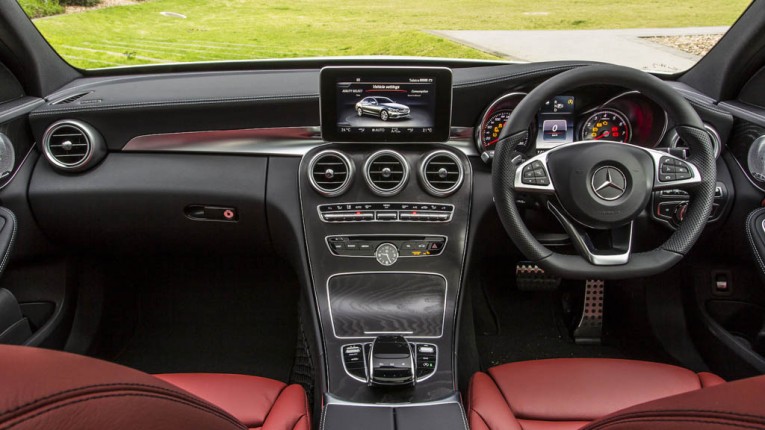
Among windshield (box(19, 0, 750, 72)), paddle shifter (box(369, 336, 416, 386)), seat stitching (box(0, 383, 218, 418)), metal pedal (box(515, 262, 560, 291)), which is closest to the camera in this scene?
seat stitching (box(0, 383, 218, 418))

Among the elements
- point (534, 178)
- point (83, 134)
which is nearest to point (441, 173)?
point (534, 178)

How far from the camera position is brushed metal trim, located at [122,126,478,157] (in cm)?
228

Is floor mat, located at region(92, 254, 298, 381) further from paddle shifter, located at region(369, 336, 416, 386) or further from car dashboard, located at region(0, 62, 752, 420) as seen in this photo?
paddle shifter, located at region(369, 336, 416, 386)

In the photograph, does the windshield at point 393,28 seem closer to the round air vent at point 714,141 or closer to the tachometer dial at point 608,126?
the tachometer dial at point 608,126

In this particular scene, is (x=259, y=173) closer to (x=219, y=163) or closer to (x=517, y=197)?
(x=219, y=163)

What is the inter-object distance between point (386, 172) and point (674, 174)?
924 millimetres

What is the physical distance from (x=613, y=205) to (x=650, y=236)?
739 mm

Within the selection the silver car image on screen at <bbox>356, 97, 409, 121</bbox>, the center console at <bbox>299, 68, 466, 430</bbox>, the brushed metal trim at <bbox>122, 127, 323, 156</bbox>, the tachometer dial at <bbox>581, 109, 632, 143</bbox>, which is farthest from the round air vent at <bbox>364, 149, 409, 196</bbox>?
the tachometer dial at <bbox>581, 109, 632, 143</bbox>

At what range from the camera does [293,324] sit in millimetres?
2975

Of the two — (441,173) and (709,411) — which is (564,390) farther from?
(709,411)

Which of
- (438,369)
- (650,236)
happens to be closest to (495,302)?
(650,236)

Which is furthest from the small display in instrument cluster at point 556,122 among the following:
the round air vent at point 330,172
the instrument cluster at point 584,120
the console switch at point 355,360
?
the console switch at point 355,360

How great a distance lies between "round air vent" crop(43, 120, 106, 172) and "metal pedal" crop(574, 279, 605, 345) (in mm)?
2140

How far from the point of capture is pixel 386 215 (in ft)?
7.28
